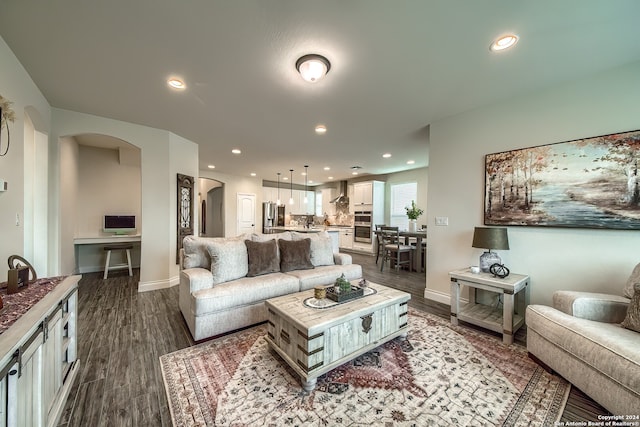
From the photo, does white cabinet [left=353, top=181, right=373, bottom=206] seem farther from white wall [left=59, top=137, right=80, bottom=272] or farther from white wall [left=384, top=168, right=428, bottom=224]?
white wall [left=59, top=137, right=80, bottom=272]

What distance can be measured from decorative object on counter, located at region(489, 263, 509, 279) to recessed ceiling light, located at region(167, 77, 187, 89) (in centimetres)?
407

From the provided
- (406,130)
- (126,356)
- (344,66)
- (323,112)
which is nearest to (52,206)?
(126,356)

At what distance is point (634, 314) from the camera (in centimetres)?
170

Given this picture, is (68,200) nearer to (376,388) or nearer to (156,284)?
(156,284)

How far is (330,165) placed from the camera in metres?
6.58

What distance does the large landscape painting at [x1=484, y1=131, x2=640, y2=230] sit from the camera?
2.14m

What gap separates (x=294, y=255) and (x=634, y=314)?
3.15 m

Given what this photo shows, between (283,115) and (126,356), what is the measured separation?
128 inches

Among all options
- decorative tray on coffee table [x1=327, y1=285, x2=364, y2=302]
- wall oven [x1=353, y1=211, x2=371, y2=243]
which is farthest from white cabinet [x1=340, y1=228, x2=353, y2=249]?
decorative tray on coffee table [x1=327, y1=285, x2=364, y2=302]

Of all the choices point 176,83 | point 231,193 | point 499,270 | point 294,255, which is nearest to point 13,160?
point 176,83

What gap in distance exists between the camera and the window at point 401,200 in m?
7.31

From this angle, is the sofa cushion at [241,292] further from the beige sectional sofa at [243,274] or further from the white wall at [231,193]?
the white wall at [231,193]

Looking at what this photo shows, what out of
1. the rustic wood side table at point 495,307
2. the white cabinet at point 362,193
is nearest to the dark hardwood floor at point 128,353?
the rustic wood side table at point 495,307

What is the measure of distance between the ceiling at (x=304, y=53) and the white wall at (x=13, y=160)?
14 centimetres
